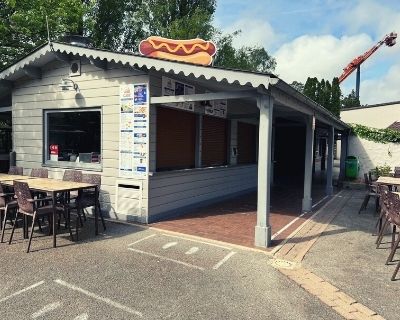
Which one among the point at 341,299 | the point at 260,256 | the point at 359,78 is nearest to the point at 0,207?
the point at 260,256

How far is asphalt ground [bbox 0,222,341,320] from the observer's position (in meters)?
3.50

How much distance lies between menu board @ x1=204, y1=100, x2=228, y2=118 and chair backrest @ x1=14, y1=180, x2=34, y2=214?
482 cm

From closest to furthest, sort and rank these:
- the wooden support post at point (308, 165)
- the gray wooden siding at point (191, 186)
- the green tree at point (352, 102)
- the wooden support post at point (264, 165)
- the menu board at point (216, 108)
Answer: the wooden support post at point (264, 165), the gray wooden siding at point (191, 186), the wooden support post at point (308, 165), the menu board at point (216, 108), the green tree at point (352, 102)

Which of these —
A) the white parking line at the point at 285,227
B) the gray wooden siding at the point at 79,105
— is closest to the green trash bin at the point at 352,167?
the white parking line at the point at 285,227

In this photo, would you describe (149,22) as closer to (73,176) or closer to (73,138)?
(73,138)

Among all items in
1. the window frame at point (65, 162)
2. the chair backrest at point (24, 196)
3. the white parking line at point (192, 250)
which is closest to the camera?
the white parking line at point (192, 250)

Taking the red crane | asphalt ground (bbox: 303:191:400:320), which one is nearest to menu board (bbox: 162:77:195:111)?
asphalt ground (bbox: 303:191:400:320)

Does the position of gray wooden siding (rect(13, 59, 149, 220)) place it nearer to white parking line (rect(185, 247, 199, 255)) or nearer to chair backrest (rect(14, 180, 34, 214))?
white parking line (rect(185, 247, 199, 255))

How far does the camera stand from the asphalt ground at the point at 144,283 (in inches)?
138

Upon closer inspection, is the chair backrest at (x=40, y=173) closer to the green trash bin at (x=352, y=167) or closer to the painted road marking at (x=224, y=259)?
the painted road marking at (x=224, y=259)

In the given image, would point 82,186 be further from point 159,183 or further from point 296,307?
point 296,307

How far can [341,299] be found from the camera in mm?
3834

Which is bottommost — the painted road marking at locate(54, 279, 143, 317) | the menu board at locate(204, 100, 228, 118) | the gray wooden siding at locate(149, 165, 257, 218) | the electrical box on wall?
the painted road marking at locate(54, 279, 143, 317)

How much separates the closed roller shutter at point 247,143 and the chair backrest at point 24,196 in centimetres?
731
